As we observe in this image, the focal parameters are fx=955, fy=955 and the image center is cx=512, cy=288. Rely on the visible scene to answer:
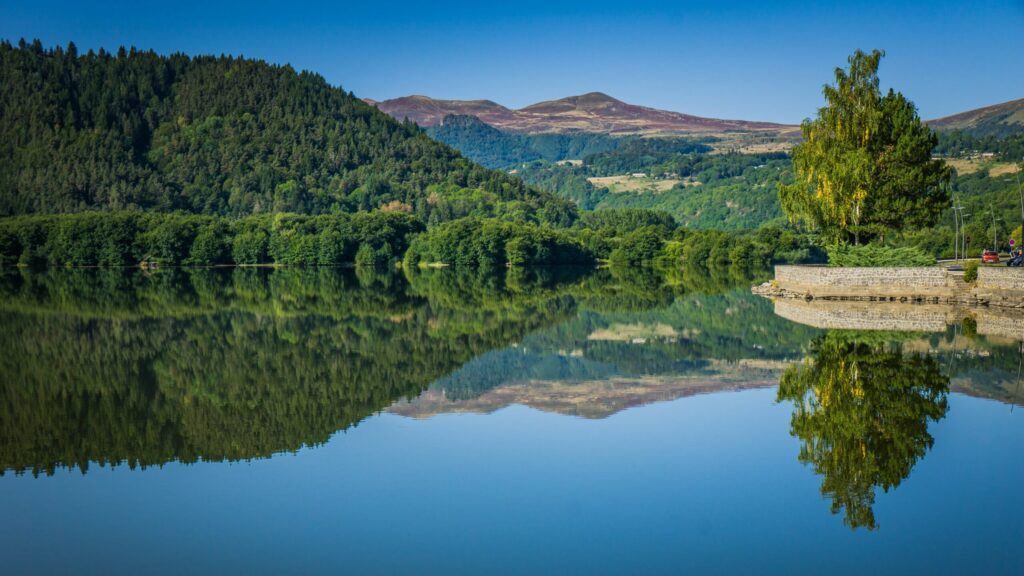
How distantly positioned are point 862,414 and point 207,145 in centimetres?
16561

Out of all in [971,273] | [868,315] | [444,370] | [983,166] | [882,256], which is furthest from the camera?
[983,166]

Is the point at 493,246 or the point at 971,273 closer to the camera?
the point at 971,273

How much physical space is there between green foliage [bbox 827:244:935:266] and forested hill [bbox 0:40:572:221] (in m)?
108

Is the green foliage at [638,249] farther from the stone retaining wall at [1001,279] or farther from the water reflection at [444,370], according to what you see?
the stone retaining wall at [1001,279]

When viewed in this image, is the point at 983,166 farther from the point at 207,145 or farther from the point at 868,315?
the point at 868,315

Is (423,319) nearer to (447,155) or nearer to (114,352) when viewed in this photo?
(114,352)

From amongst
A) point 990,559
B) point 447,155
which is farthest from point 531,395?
point 447,155

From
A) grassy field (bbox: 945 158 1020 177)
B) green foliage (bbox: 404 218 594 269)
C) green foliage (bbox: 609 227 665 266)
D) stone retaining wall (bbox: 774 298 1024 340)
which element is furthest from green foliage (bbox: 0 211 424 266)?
grassy field (bbox: 945 158 1020 177)

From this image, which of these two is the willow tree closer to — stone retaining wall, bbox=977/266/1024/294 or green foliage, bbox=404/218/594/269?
stone retaining wall, bbox=977/266/1024/294

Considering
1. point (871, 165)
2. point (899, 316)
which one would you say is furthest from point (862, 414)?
point (871, 165)

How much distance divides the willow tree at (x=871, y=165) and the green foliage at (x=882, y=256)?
2.31 meters

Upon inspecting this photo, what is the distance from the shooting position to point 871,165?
43688mm

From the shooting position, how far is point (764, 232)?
10712 cm

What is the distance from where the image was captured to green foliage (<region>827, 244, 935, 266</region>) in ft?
136
